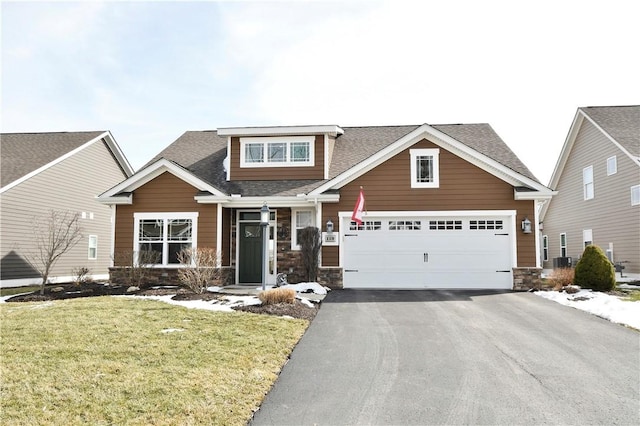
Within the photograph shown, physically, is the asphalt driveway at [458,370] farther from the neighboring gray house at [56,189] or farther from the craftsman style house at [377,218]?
the neighboring gray house at [56,189]

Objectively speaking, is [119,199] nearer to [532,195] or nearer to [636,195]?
[532,195]

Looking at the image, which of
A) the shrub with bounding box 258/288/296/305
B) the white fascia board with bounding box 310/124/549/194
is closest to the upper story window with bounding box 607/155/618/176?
the white fascia board with bounding box 310/124/549/194

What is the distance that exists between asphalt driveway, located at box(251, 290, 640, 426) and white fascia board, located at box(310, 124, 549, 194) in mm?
5248

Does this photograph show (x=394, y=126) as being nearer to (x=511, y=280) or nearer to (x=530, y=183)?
(x=530, y=183)

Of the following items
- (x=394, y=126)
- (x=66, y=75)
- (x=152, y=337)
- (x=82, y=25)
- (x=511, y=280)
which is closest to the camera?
(x=152, y=337)

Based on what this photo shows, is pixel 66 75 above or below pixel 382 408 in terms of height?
above

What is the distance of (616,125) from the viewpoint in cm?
1927

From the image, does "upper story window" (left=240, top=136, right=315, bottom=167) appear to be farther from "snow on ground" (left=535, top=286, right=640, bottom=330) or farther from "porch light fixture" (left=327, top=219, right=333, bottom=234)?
"snow on ground" (left=535, top=286, right=640, bottom=330)

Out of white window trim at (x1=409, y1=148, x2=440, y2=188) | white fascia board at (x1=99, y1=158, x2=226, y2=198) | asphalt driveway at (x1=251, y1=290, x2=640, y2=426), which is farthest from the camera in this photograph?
white fascia board at (x1=99, y1=158, x2=226, y2=198)

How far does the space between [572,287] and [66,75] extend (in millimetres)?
14783

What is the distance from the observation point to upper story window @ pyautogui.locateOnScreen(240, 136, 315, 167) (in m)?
16.7

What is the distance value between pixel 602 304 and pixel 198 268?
32.8 feet

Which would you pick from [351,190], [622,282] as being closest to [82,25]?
[351,190]

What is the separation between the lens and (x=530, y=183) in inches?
567
